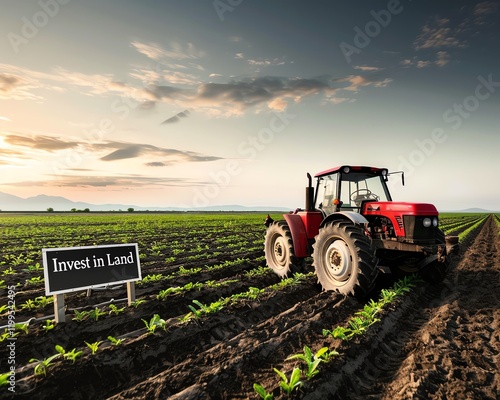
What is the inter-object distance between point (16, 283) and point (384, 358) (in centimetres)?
835

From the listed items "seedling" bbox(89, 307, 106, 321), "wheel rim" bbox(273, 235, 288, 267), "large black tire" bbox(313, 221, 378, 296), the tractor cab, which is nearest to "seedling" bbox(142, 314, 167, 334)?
"seedling" bbox(89, 307, 106, 321)

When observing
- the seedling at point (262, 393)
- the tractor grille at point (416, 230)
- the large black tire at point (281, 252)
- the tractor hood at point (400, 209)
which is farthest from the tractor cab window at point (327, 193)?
the seedling at point (262, 393)

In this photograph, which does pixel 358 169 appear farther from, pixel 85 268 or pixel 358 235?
pixel 85 268

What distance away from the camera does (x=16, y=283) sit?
743cm

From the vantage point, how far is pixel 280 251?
8.10 meters

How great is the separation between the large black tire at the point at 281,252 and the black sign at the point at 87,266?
365 centimetres

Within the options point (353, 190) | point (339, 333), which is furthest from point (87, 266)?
point (353, 190)

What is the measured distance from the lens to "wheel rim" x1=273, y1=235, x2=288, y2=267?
25.6ft

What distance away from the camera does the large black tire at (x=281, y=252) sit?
24.2ft

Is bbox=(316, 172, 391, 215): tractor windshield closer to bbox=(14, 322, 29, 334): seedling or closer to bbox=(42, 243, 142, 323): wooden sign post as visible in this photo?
bbox=(42, 243, 142, 323): wooden sign post

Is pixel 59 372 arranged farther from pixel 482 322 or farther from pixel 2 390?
pixel 482 322

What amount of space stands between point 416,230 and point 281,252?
11.2 feet

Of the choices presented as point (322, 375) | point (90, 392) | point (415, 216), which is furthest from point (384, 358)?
point (90, 392)

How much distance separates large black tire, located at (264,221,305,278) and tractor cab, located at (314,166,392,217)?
45.6 inches
